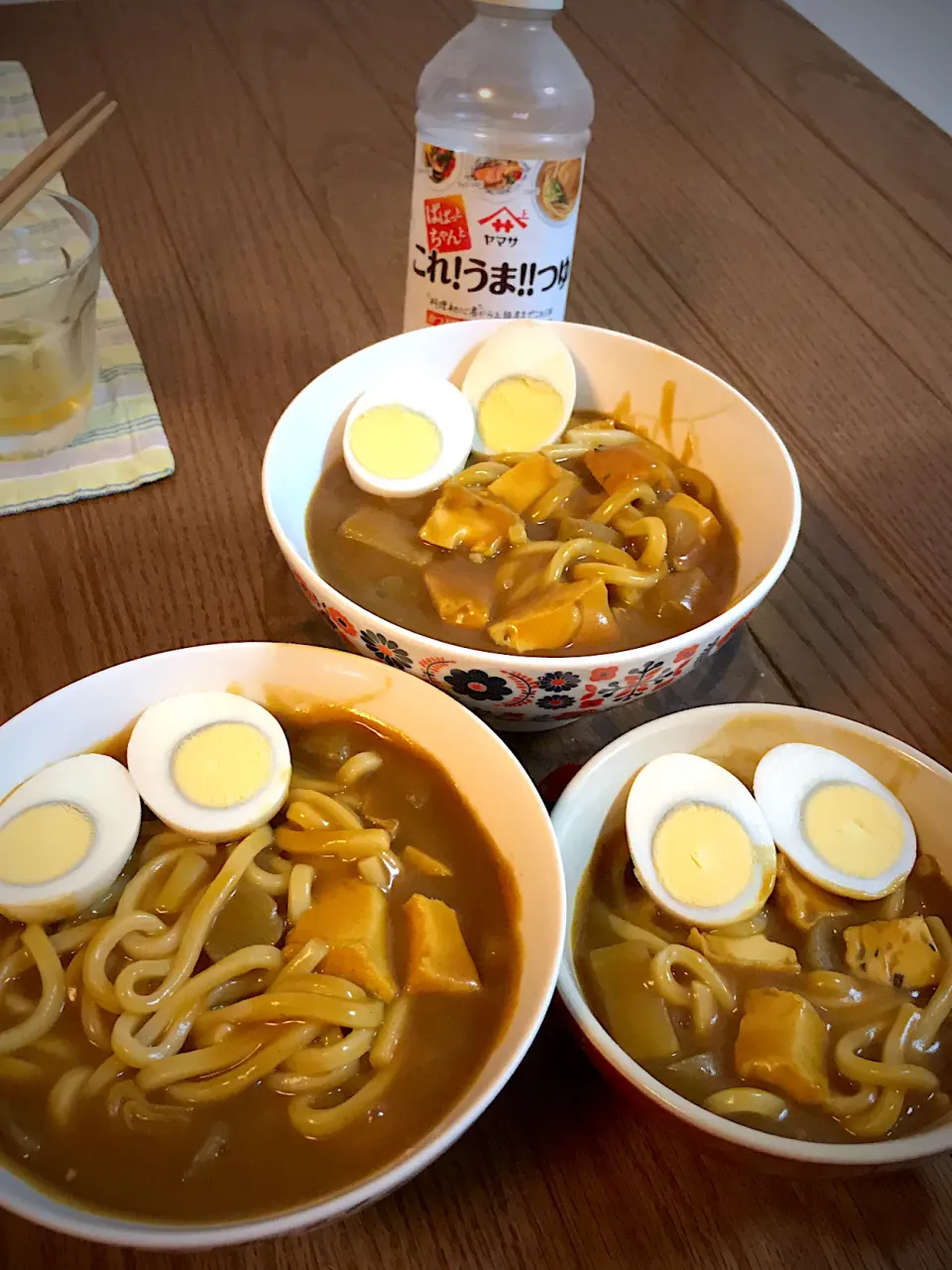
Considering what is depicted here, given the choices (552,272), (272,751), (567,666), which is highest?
(552,272)

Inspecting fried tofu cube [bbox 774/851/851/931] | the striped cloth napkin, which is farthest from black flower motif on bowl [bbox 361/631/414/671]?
the striped cloth napkin

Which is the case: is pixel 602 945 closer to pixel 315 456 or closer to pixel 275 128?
pixel 315 456

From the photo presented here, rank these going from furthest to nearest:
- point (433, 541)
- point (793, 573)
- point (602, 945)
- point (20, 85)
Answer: point (20, 85) < point (793, 573) < point (433, 541) < point (602, 945)

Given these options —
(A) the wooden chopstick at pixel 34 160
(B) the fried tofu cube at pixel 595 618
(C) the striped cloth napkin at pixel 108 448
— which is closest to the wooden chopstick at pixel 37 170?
(A) the wooden chopstick at pixel 34 160

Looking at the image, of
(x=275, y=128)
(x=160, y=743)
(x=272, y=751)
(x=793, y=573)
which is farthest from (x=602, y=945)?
(x=275, y=128)

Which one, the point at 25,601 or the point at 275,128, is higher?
the point at 275,128

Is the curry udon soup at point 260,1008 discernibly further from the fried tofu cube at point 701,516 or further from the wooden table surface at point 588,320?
the fried tofu cube at point 701,516
